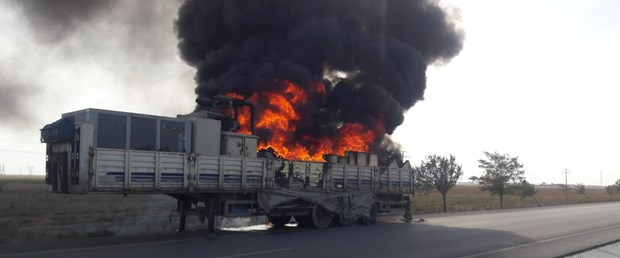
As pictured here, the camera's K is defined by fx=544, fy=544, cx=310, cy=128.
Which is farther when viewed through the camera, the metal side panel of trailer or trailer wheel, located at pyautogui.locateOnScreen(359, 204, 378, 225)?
trailer wheel, located at pyautogui.locateOnScreen(359, 204, 378, 225)

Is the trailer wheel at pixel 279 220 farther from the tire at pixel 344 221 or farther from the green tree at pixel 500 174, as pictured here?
the green tree at pixel 500 174

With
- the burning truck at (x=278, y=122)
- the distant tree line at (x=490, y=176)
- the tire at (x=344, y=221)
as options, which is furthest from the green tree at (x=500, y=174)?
the tire at (x=344, y=221)

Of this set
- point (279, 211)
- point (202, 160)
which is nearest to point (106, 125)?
point (202, 160)

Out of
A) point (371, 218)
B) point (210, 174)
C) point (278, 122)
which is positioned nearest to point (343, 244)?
point (210, 174)

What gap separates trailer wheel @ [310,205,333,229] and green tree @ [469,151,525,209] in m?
25.2

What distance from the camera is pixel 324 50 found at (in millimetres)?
24125

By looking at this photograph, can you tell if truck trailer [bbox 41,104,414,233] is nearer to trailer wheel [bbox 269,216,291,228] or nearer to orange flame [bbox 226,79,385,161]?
trailer wheel [bbox 269,216,291,228]

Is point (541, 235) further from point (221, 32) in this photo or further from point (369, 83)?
point (221, 32)

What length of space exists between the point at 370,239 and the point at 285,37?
43.1ft

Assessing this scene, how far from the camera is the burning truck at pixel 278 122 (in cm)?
1348

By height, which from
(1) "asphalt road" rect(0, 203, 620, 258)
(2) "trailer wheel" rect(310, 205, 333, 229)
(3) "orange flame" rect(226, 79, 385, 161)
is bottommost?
(1) "asphalt road" rect(0, 203, 620, 258)

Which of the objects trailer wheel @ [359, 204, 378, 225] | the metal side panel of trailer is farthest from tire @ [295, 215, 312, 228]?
trailer wheel @ [359, 204, 378, 225]

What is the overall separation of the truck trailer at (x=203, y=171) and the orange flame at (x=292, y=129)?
3256 millimetres

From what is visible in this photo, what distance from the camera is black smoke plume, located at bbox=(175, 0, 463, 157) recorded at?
23211mm
